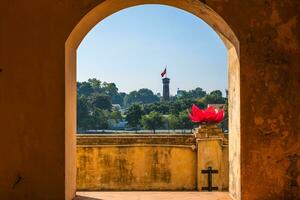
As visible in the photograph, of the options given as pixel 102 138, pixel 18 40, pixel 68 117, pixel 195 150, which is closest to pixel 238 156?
pixel 68 117

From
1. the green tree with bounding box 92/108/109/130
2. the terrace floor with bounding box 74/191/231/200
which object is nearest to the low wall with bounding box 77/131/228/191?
the terrace floor with bounding box 74/191/231/200

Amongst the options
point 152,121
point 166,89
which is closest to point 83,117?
point 152,121

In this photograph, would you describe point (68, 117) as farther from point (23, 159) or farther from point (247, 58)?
point (247, 58)

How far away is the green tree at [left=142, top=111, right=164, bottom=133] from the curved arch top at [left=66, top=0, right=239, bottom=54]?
131ft

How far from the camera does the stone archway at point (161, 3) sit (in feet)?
13.0

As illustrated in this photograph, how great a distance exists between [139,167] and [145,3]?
324 inches

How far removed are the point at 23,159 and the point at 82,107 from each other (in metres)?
45.8

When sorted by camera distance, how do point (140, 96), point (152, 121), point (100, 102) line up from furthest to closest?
point (140, 96)
point (100, 102)
point (152, 121)

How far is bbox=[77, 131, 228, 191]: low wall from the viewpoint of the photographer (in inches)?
470

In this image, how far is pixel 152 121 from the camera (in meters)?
45.1

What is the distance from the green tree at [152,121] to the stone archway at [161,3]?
131 feet

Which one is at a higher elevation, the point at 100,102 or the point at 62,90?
the point at 100,102

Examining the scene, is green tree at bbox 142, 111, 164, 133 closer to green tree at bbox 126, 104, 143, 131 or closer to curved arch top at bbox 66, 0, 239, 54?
green tree at bbox 126, 104, 143, 131

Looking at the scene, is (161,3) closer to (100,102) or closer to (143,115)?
(143,115)
